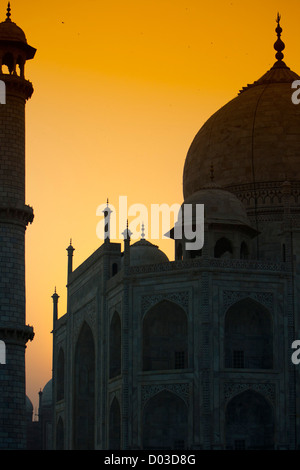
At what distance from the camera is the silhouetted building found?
40438 millimetres

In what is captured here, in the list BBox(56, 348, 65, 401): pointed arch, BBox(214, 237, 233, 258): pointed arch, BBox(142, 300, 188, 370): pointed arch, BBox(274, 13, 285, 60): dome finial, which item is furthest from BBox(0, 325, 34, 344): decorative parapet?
BBox(274, 13, 285, 60): dome finial

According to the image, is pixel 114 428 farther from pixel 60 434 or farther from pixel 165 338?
pixel 60 434

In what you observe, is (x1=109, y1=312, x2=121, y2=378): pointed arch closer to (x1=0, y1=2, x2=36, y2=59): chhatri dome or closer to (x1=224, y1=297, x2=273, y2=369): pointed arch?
(x1=224, y1=297, x2=273, y2=369): pointed arch

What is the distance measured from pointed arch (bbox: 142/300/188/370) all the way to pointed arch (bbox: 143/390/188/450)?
130cm

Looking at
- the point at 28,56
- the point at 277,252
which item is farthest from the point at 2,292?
the point at 277,252

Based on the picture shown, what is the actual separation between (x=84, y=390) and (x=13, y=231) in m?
14.6

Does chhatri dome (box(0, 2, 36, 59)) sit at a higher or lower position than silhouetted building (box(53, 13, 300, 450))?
higher

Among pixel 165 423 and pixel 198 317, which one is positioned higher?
pixel 198 317

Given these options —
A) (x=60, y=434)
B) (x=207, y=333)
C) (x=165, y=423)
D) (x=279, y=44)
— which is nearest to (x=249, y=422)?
(x=165, y=423)

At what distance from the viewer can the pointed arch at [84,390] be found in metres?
47.9

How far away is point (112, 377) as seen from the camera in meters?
43.5

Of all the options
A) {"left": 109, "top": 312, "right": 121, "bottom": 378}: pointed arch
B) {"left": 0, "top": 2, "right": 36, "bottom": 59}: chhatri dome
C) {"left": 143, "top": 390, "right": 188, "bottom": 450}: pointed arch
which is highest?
{"left": 0, "top": 2, "right": 36, "bottom": 59}: chhatri dome

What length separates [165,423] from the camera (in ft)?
135

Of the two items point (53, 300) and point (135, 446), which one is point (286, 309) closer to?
point (135, 446)
